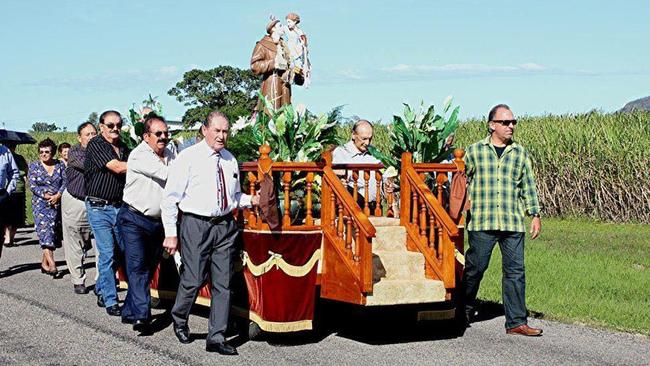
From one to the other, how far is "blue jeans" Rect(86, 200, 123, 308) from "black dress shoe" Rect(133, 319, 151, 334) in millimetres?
1006

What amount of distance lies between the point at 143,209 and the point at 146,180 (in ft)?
0.87

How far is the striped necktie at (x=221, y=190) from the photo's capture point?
7824mm

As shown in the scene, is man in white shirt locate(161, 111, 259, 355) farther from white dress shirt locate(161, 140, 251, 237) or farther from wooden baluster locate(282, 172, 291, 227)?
wooden baluster locate(282, 172, 291, 227)

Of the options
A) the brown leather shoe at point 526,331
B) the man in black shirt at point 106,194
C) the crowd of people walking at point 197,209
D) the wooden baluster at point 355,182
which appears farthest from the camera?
the wooden baluster at point 355,182

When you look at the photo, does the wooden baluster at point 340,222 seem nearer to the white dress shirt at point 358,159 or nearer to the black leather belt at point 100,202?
the white dress shirt at point 358,159

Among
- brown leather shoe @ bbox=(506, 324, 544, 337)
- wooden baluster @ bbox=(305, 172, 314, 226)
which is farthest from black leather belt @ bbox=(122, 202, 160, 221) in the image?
brown leather shoe @ bbox=(506, 324, 544, 337)

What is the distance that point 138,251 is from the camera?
8703mm

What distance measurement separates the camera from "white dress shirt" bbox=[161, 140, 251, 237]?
7793 mm

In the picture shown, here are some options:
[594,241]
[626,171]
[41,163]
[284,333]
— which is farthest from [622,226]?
[284,333]

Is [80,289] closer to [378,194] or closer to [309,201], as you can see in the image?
[378,194]

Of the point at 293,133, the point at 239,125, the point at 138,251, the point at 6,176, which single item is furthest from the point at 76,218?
the point at 293,133

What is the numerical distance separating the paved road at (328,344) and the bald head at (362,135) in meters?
1.69

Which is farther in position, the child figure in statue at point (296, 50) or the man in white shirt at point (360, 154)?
the child figure in statue at point (296, 50)

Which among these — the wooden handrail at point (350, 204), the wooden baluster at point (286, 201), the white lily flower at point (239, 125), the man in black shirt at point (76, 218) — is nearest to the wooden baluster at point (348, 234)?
the wooden handrail at point (350, 204)
